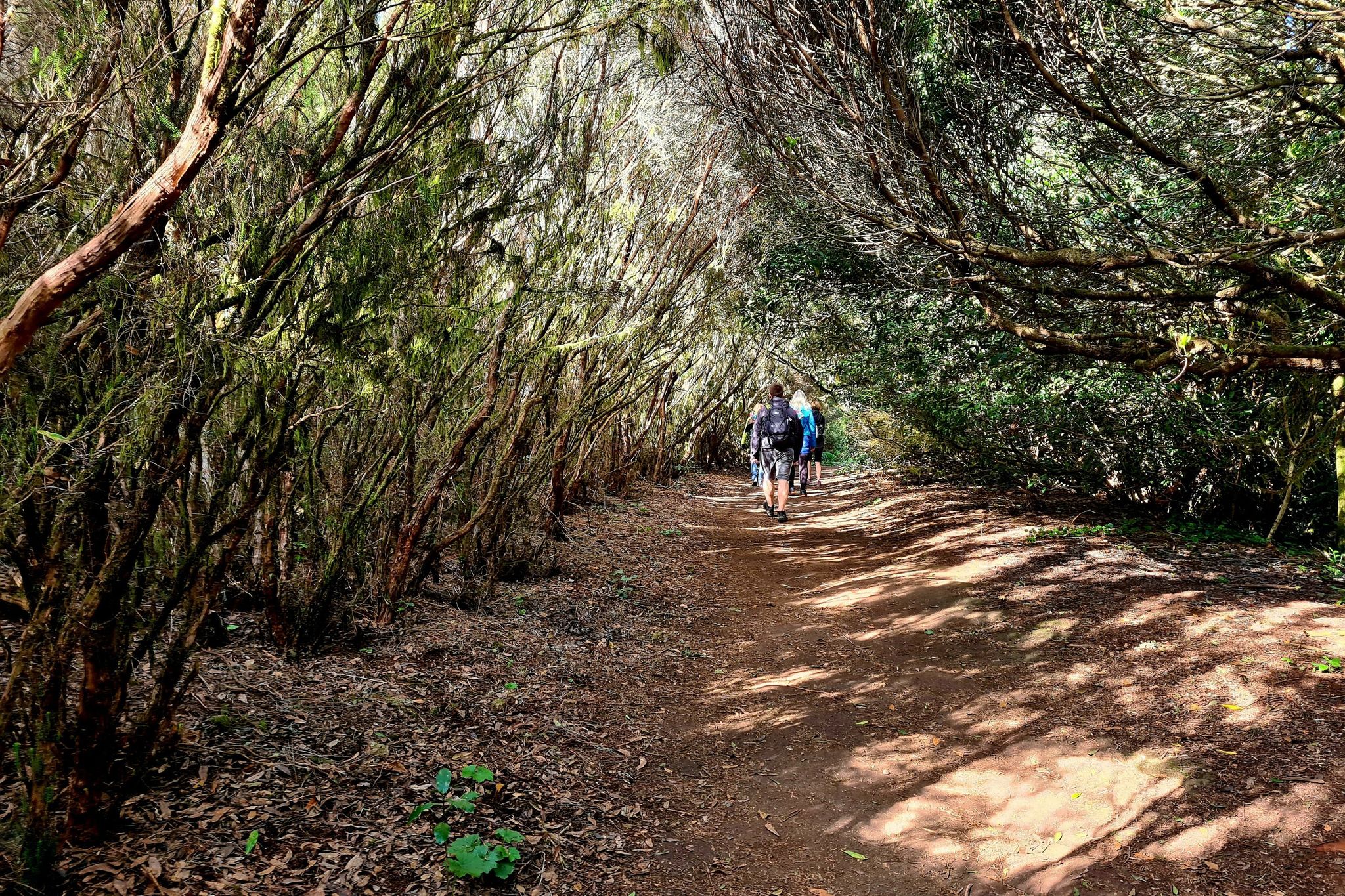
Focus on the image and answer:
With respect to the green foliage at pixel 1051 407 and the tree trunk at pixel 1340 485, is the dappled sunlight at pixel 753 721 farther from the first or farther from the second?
the tree trunk at pixel 1340 485

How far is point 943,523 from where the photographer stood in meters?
10.5

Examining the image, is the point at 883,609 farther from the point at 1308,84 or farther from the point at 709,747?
the point at 1308,84

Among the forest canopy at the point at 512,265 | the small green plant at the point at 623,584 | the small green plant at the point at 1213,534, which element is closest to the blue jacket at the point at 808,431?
the forest canopy at the point at 512,265

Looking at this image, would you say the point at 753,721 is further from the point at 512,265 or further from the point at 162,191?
the point at 162,191

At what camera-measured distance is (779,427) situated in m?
11.4

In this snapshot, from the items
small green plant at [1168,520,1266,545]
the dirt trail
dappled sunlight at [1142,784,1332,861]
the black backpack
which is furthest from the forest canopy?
dappled sunlight at [1142,784,1332,861]

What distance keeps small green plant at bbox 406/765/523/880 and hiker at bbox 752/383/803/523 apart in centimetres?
834

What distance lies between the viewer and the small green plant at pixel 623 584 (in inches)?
302

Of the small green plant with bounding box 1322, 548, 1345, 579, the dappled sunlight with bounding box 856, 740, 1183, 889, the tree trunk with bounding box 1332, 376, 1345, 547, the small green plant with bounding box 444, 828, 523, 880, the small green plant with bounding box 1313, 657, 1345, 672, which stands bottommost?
the dappled sunlight with bounding box 856, 740, 1183, 889

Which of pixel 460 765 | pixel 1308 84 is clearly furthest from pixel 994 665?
pixel 1308 84

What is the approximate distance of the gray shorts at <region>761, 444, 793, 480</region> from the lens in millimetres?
11859

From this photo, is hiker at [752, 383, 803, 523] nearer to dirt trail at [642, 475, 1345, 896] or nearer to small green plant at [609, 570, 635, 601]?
small green plant at [609, 570, 635, 601]

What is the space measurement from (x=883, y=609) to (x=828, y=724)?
2322mm

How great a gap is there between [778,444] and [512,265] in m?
6.62
